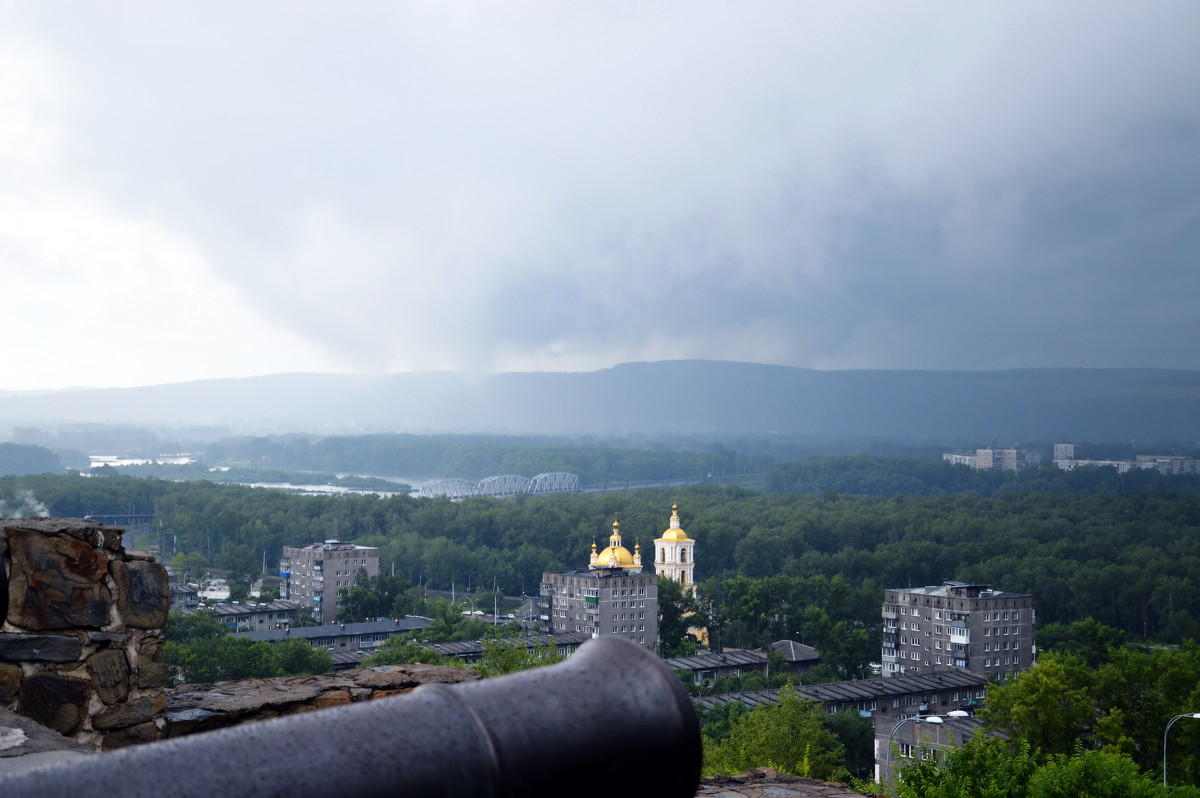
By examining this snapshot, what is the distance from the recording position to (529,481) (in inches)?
7042

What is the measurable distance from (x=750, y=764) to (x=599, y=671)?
22788 millimetres

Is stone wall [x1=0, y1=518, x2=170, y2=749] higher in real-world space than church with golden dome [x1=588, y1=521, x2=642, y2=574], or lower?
higher

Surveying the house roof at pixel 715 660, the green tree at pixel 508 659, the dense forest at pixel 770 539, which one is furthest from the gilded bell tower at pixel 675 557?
the green tree at pixel 508 659

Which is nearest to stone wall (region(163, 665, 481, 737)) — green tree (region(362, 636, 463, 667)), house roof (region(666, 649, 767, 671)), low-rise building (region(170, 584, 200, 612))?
Answer: green tree (region(362, 636, 463, 667))

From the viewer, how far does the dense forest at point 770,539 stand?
2431 inches

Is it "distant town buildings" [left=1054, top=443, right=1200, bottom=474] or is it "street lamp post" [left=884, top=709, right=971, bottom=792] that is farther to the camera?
"distant town buildings" [left=1054, top=443, right=1200, bottom=474]

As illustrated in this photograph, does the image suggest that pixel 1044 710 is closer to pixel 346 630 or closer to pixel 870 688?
pixel 870 688

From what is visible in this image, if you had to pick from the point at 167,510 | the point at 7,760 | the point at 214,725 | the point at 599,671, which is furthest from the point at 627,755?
the point at 167,510

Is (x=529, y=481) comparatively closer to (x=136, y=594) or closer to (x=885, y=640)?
(x=885, y=640)

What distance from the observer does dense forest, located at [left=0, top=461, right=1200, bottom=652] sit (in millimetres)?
61750

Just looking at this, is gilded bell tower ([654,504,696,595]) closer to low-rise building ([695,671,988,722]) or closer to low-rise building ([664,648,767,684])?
low-rise building ([664,648,767,684])

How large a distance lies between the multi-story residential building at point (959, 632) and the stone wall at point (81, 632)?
51080 mm

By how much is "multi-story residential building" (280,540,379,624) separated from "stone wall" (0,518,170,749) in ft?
207

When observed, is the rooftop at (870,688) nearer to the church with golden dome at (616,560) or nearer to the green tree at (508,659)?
the church with golden dome at (616,560)
